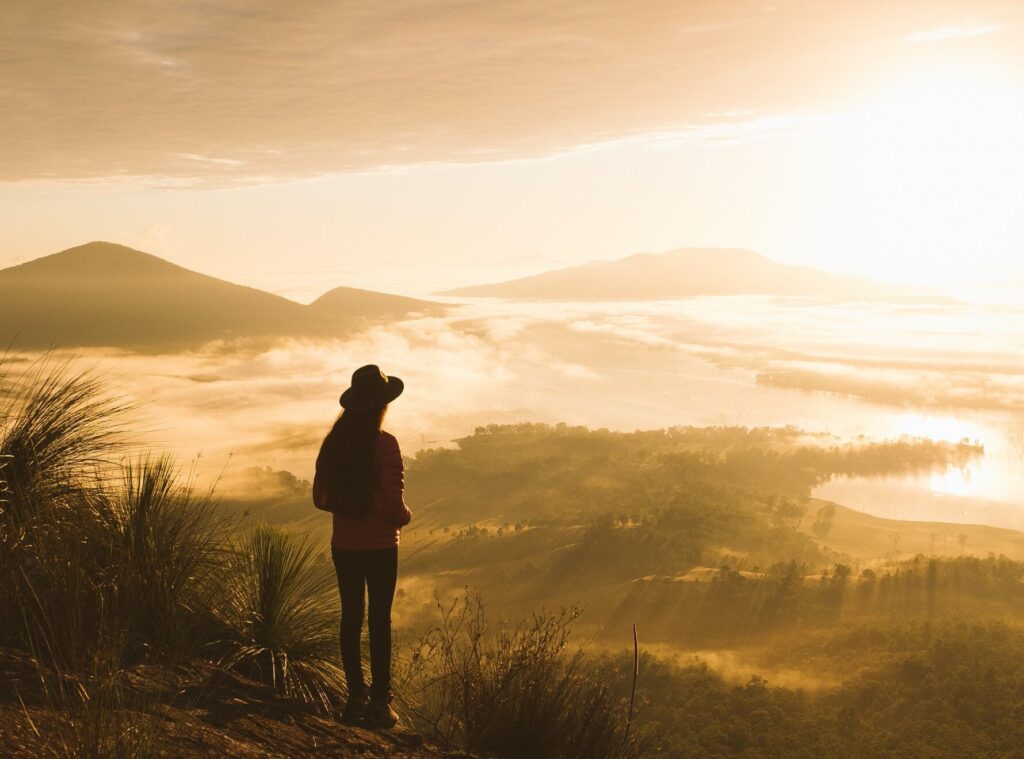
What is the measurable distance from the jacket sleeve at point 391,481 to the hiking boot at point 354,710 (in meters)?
1.05

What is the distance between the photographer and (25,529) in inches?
205

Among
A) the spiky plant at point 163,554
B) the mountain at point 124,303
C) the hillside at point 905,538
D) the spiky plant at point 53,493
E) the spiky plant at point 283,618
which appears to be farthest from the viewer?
the mountain at point 124,303

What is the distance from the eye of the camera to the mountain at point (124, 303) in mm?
146500

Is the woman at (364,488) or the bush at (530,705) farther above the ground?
the woman at (364,488)

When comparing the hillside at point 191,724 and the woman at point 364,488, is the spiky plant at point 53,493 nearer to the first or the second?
the hillside at point 191,724

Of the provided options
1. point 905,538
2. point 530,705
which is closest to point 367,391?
point 530,705

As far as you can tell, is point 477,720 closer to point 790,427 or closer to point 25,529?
point 25,529

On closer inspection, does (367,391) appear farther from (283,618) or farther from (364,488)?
(283,618)

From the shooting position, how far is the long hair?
4.42 m

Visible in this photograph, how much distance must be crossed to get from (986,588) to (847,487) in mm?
85670

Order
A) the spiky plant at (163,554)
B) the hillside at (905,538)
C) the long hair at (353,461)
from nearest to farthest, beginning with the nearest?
the long hair at (353,461) < the spiky plant at (163,554) < the hillside at (905,538)

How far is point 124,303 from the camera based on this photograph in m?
159

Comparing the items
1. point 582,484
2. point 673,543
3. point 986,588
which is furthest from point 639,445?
point 986,588

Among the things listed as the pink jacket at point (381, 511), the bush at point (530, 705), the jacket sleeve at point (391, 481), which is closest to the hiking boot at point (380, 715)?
the bush at point (530, 705)
